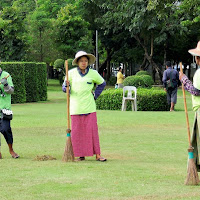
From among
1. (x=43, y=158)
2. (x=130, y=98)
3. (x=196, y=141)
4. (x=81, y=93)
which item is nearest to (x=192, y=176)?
(x=196, y=141)

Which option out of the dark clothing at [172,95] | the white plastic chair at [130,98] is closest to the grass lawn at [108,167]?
the dark clothing at [172,95]

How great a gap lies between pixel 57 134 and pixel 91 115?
181 inches

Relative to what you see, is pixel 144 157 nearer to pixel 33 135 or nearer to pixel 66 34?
pixel 33 135

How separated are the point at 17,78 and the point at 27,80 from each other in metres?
1.31

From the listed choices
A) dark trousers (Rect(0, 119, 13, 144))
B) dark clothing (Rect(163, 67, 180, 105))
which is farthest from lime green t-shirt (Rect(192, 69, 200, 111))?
dark clothing (Rect(163, 67, 180, 105))

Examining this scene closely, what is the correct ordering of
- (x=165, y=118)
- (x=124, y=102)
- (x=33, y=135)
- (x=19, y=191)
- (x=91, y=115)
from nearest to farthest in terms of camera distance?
(x=19, y=191) → (x=91, y=115) → (x=33, y=135) → (x=165, y=118) → (x=124, y=102)

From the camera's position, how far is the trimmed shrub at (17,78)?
29.6m

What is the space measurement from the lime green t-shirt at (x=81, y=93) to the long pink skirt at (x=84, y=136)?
12cm

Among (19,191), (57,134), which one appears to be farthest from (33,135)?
(19,191)

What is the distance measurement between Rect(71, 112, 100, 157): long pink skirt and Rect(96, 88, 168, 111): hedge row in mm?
13492

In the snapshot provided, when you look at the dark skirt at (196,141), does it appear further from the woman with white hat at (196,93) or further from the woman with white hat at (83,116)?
the woman with white hat at (83,116)

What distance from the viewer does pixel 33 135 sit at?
14688 millimetres

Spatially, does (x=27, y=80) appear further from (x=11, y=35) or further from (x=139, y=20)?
(x=11, y=35)

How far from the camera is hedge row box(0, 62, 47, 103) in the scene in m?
29.8
